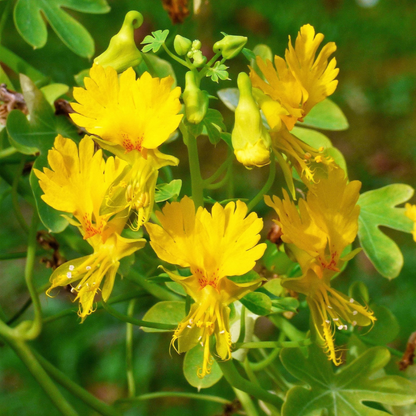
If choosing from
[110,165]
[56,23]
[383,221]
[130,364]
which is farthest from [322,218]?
[56,23]

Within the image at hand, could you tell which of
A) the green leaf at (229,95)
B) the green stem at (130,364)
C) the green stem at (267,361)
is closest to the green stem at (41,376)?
the green stem at (130,364)

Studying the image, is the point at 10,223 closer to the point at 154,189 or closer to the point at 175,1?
the point at 175,1

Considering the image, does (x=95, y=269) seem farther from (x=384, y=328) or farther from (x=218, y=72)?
(x=384, y=328)

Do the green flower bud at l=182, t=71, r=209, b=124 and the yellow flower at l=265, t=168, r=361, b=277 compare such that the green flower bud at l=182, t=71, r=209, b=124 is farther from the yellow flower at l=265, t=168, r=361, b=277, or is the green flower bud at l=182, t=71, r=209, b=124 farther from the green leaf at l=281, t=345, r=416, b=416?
the green leaf at l=281, t=345, r=416, b=416

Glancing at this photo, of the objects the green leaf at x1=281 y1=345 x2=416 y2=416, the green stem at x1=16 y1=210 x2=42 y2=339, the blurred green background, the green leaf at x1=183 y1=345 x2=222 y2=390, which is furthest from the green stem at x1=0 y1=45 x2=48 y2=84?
the blurred green background

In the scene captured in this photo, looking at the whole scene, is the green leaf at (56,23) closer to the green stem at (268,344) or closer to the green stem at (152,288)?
the green stem at (152,288)
